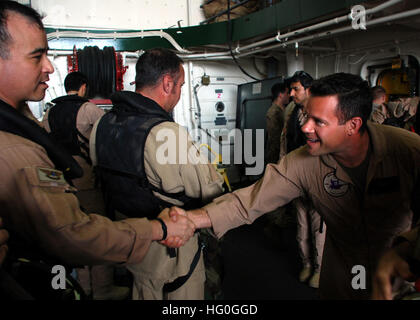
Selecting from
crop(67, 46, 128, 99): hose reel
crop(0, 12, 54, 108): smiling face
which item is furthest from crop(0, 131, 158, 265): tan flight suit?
crop(67, 46, 128, 99): hose reel

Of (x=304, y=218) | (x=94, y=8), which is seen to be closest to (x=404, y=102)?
(x=304, y=218)

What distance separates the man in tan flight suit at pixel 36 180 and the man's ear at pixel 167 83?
67 centimetres

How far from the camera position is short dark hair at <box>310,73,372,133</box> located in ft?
4.96

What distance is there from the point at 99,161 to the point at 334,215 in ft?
4.72

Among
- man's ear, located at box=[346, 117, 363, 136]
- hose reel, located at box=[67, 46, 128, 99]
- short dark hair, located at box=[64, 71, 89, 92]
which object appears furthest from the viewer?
hose reel, located at box=[67, 46, 128, 99]

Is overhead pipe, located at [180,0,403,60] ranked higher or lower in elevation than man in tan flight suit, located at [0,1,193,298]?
higher

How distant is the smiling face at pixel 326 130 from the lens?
1.52m

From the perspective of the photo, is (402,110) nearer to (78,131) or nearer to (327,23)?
(327,23)

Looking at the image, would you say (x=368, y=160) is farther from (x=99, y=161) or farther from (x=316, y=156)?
(x=99, y=161)

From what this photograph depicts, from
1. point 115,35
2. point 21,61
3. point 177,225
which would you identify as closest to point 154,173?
point 177,225

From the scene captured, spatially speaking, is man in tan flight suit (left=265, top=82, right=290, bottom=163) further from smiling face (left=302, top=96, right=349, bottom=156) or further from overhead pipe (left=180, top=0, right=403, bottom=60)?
smiling face (left=302, top=96, right=349, bottom=156)

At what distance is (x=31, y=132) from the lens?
3.25 ft

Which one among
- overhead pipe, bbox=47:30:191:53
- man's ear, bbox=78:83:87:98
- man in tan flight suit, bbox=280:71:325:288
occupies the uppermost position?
overhead pipe, bbox=47:30:191:53

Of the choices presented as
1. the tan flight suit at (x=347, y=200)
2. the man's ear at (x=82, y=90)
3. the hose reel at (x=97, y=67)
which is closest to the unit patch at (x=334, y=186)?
the tan flight suit at (x=347, y=200)
